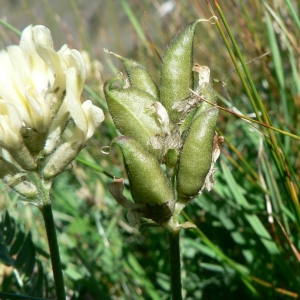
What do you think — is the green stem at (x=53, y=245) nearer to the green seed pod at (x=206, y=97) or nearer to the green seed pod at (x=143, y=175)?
the green seed pod at (x=143, y=175)

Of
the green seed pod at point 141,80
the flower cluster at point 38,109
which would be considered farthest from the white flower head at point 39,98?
the green seed pod at point 141,80

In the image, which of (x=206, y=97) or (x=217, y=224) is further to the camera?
(x=217, y=224)

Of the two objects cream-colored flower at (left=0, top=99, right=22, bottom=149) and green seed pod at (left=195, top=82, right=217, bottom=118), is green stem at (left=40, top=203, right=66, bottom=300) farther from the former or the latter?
green seed pod at (left=195, top=82, right=217, bottom=118)

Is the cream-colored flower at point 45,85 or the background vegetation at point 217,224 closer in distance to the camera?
the cream-colored flower at point 45,85

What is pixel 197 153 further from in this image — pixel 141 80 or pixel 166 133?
pixel 141 80

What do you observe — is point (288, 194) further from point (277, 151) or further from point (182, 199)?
point (182, 199)

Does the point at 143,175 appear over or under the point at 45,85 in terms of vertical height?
under

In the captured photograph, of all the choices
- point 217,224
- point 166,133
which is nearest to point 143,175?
point 166,133
